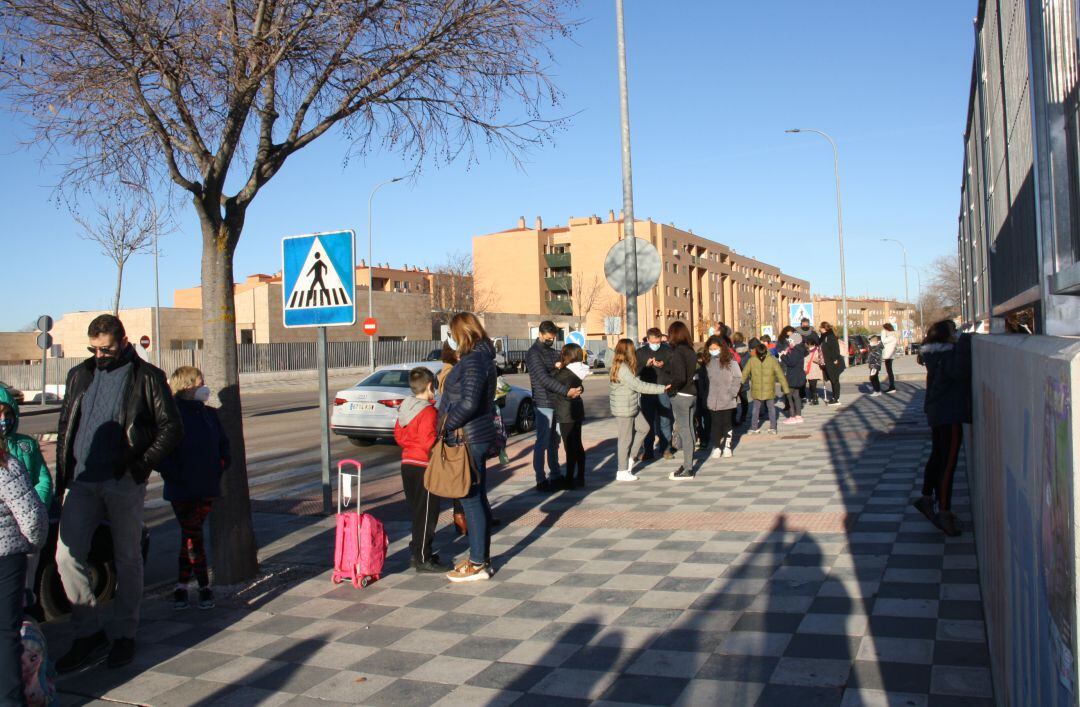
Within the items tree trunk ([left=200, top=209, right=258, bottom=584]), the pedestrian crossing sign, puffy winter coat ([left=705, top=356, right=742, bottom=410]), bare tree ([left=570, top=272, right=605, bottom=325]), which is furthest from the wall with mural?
bare tree ([left=570, top=272, right=605, bottom=325])

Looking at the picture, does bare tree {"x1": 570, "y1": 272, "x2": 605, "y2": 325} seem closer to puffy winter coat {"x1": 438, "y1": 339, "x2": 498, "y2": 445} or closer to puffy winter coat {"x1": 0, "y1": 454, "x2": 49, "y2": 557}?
puffy winter coat {"x1": 438, "y1": 339, "x2": 498, "y2": 445}

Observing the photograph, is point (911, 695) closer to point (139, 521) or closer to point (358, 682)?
point (358, 682)

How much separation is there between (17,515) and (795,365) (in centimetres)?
1564

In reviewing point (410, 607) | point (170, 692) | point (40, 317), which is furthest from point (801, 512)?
point (40, 317)

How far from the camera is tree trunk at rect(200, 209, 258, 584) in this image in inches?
254

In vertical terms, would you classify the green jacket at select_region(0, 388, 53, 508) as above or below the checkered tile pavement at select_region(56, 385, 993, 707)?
above

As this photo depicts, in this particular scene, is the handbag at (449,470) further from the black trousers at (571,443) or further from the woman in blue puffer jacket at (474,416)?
the black trousers at (571,443)

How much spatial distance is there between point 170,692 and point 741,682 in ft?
9.37

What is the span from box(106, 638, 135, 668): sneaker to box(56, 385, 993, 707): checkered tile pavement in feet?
0.23

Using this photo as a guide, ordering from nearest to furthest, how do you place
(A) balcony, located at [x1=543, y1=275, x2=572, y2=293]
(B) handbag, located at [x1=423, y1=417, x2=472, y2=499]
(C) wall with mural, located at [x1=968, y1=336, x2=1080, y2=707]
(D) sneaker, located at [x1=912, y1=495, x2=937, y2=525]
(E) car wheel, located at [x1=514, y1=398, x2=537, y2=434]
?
(C) wall with mural, located at [x1=968, y1=336, x2=1080, y2=707] < (B) handbag, located at [x1=423, y1=417, x2=472, y2=499] < (D) sneaker, located at [x1=912, y1=495, x2=937, y2=525] < (E) car wheel, located at [x1=514, y1=398, x2=537, y2=434] < (A) balcony, located at [x1=543, y1=275, x2=572, y2=293]

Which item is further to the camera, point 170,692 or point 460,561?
point 460,561

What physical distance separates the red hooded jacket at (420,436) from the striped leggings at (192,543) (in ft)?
5.26

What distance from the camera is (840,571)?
20.1 feet

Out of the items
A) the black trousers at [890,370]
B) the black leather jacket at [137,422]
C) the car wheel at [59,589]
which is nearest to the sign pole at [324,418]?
the car wheel at [59,589]
